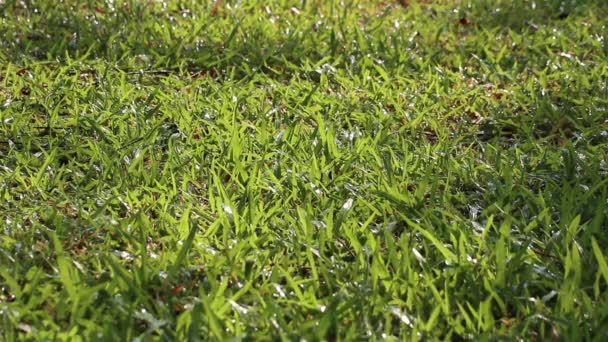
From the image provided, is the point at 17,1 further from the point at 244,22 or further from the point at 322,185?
the point at 322,185

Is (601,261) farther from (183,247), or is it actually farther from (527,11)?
(527,11)

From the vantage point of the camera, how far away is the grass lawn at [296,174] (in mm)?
2096

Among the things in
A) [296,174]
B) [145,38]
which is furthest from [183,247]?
[145,38]

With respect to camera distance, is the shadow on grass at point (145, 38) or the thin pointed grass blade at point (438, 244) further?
the shadow on grass at point (145, 38)

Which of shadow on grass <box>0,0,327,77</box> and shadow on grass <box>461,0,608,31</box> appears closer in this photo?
shadow on grass <box>0,0,327,77</box>

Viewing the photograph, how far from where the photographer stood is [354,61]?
12.8 ft

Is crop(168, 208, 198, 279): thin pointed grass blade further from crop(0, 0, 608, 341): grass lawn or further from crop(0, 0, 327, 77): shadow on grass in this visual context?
crop(0, 0, 327, 77): shadow on grass

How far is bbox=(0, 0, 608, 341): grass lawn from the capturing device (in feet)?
6.88

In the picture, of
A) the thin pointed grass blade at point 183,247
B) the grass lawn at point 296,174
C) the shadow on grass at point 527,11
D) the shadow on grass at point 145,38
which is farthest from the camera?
the shadow on grass at point 527,11

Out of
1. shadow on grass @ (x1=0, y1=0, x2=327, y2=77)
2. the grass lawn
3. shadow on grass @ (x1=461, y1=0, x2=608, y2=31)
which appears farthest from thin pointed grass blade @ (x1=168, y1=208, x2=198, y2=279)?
shadow on grass @ (x1=461, y1=0, x2=608, y2=31)

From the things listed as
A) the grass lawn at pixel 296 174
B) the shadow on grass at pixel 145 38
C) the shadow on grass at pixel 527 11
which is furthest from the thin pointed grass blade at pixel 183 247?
the shadow on grass at pixel 527 11

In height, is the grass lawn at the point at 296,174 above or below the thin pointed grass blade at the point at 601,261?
below

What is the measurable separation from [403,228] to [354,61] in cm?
151

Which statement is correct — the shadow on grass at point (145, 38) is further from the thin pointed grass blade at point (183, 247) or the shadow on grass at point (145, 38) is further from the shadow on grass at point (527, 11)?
the thin pointed grass blade at point (183, 247)
